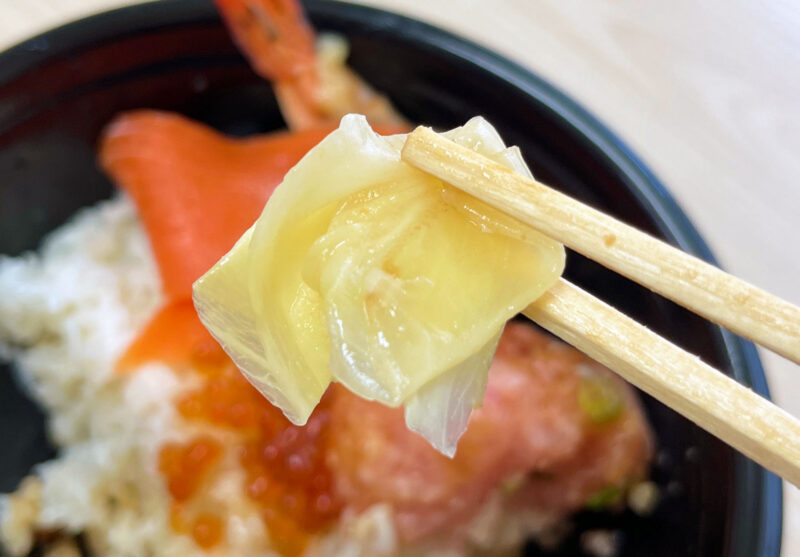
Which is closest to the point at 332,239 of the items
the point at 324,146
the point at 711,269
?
the point at 324,146

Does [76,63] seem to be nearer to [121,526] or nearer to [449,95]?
[449,95]

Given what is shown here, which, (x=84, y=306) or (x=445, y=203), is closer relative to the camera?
(x=445, y=203)

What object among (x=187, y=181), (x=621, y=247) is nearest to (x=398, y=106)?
(x=187, y=181)

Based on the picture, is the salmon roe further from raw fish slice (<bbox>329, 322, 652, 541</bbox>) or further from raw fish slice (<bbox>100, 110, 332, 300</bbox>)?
raw fish slice (<bbox>100, 110, 332, 300</bbox>)

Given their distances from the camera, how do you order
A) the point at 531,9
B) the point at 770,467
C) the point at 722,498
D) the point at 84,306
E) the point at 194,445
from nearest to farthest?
the point at 770,467 < the point at 722,498 < the point at 194,445 < the point at 84,306 < the point at 531,9

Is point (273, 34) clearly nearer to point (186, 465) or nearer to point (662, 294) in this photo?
point (186, 465)

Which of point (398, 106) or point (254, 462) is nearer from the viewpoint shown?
point (254, 462)

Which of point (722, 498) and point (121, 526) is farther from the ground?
point (722, 498)

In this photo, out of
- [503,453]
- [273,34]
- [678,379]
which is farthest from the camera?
[273,34]
